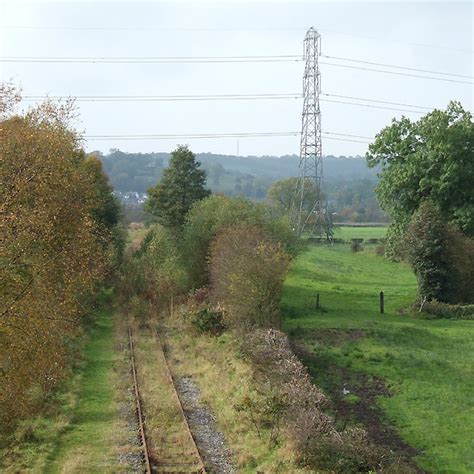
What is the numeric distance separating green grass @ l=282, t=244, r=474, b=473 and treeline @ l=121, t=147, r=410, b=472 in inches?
103

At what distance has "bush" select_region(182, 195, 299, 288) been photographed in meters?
37.4

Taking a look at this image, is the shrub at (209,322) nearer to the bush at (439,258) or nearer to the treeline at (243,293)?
the treeline at (243,293)

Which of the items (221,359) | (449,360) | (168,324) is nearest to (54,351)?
(221,359)

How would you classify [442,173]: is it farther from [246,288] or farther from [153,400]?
[153,400]

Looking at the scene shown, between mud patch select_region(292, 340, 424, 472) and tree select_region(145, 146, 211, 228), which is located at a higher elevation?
tree select_region(145, 146, 211, 228)

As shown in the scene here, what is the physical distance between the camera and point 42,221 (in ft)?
46.2

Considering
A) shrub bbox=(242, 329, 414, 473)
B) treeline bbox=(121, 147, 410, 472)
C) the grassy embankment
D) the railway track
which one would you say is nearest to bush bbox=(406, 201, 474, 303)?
treeline bbox=(121, 147, 410, 472)

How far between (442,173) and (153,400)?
30348 millimetres

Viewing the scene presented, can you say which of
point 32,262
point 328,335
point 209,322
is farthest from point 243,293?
point 32,262

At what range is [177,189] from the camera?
161 ft

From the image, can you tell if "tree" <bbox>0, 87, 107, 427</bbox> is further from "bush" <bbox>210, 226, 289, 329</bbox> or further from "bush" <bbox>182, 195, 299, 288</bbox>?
"bush" <bbox>182, 195, 299, 288</bbox>

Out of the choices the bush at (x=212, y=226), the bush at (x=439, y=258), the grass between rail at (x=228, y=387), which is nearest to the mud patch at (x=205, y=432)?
the grass between rail at (x=228, y=387)

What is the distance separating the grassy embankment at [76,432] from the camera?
1641 centimetres

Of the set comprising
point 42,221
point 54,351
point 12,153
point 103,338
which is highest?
point 12,153
